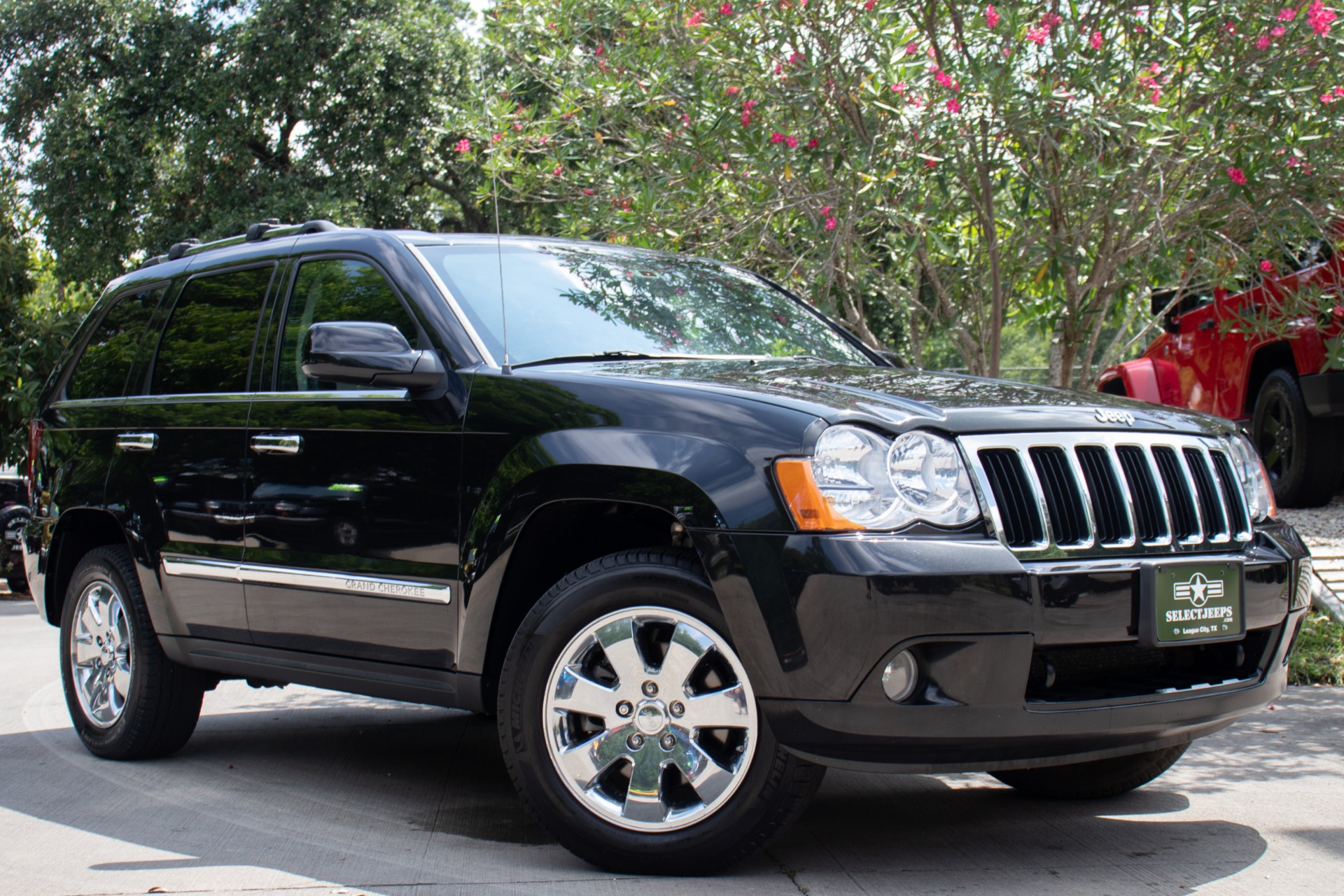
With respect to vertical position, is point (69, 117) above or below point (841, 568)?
above

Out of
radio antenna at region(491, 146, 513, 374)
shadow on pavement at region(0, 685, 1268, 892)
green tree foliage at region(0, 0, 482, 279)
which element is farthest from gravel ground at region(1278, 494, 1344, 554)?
green tree foliage at region(0, 0, 482, 279)

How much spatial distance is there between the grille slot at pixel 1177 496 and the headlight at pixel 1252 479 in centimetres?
32

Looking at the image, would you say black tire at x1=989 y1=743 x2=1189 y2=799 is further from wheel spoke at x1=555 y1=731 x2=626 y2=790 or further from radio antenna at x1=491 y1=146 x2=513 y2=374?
radio antenna at x1=491 y1=146 x2=513 y2=374

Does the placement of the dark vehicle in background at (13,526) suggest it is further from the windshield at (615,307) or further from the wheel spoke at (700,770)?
the wheel spoke at (700,770)

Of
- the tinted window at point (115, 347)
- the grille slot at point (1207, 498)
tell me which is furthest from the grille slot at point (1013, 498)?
the tinted window at point (115, 347)

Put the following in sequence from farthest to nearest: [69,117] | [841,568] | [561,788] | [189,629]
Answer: [69,117] → [189,629] → [561,788] → [841,568]

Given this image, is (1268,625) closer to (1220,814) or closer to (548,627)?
(1220,814)

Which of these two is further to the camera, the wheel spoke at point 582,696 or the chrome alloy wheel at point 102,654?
the chrome alloy wheel at point 102,654

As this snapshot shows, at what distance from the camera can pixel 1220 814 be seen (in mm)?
4277

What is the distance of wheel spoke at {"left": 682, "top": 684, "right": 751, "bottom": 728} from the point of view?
132 inches

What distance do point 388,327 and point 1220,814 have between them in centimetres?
293

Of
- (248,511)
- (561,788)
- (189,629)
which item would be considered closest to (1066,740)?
(561,788)

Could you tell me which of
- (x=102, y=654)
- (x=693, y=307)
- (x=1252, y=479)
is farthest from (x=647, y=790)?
(x=102, y=654)

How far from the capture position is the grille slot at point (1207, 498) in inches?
143
